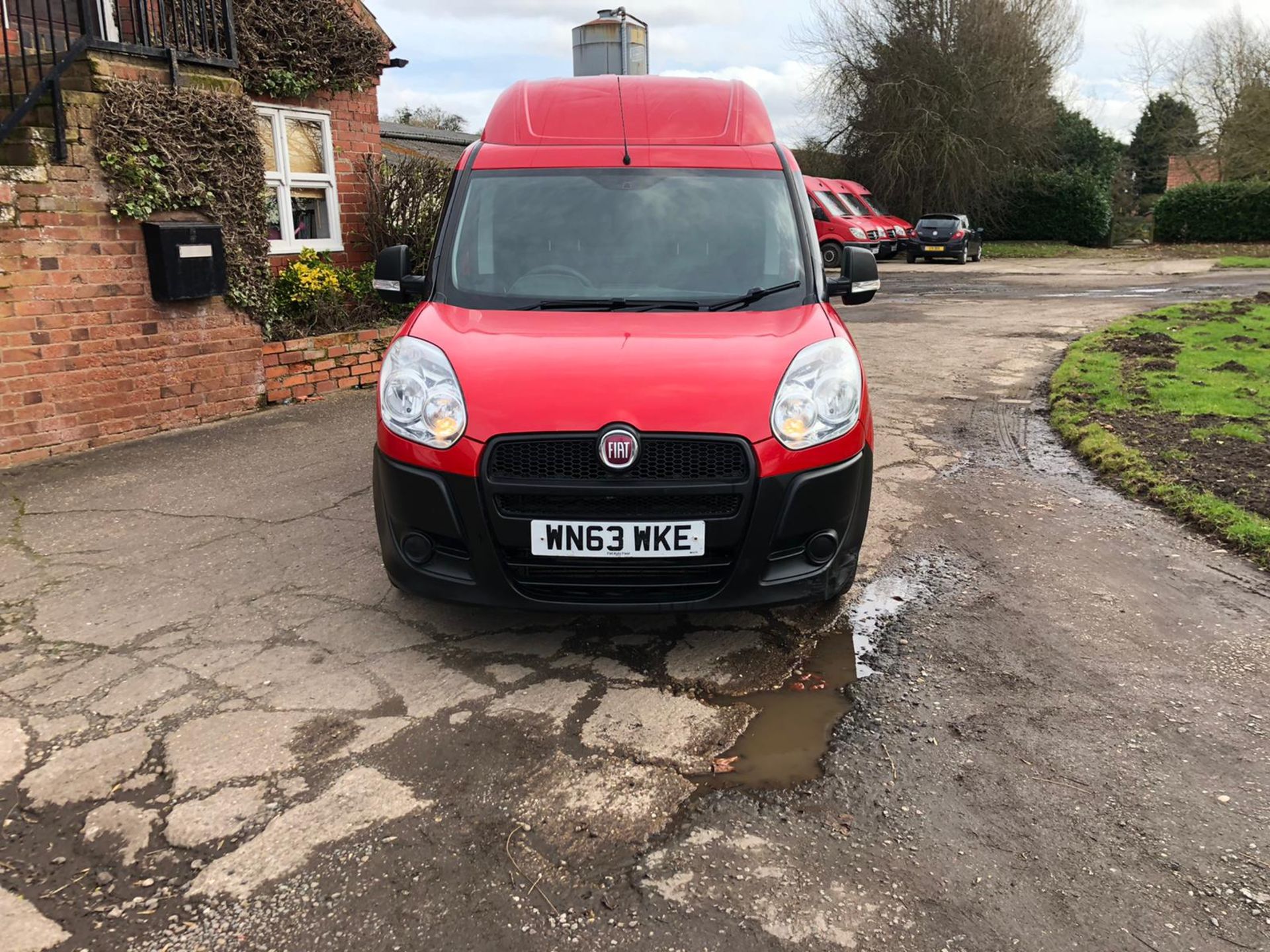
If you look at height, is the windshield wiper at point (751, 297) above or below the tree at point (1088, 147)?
below

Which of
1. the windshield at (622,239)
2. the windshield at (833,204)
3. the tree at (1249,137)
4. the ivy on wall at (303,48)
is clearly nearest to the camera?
the windshield at (622,239)

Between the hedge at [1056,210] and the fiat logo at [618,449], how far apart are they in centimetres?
3508

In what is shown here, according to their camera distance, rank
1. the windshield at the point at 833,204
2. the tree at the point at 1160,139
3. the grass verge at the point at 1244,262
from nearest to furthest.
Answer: the grass verge at the point at 1244,262, the windshield at the point at 833,204, the tree at the point at 1160,139

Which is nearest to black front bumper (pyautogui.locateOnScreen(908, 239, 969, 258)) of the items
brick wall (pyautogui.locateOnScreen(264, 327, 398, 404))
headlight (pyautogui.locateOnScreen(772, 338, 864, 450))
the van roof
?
brick wall (pyautogui.locateOnScreen(264, 327, 398, 404))

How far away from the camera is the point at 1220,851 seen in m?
2.55

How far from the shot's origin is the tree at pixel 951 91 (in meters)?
31.5

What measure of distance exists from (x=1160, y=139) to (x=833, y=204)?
28745mm

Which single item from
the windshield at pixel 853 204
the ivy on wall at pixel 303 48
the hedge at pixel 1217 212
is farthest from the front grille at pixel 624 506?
the hedge at pixel 1217 212

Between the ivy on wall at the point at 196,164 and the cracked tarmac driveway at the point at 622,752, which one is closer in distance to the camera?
the cracked tarmac driveway at the point at 622,752

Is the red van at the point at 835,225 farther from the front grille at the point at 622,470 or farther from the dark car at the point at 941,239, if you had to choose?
the front grille at the point at 622,470

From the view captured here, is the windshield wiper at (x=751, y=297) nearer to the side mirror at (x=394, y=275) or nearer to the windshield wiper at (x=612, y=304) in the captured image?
the windshield wiper at (x=612, y=304)

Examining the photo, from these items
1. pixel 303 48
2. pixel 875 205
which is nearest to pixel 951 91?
pixel 875 205

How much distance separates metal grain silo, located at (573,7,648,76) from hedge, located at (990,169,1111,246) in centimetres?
2313

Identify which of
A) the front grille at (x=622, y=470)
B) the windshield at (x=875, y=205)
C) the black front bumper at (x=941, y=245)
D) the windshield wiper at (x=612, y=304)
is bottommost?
the front grille at (x=622, y=470)
